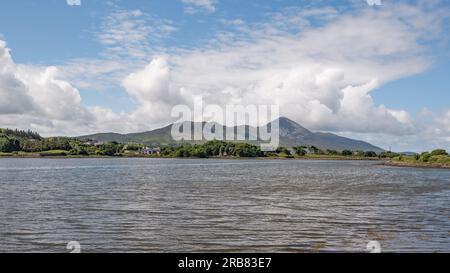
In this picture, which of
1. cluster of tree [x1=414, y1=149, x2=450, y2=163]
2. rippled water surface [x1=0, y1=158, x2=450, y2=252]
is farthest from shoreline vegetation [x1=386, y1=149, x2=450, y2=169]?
rippled water surface [x1=0, y1=158, x2=450, y2=252]

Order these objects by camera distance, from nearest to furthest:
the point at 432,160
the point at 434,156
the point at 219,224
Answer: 1. the point at 219,224
2. the point at 432,160
3. the point at 434,156

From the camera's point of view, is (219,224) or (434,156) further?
(434,156)

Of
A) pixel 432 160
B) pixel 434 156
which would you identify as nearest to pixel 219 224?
pixel 432 160

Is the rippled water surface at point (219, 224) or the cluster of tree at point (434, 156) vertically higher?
the cluster of tree at point (434, 156)

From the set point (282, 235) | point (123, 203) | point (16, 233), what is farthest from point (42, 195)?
point (282, 235)

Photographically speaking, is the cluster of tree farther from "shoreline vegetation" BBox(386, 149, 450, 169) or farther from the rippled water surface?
the rippled water surface

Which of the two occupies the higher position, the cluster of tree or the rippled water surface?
the cluster of tree

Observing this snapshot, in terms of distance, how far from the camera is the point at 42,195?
48.0m

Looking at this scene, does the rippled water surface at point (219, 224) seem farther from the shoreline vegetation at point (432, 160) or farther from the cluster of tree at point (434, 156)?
the cluster of tree at point (434, 156)

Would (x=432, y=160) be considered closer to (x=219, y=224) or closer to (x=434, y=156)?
(x=434, y=156)

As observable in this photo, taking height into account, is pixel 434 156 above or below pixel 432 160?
above

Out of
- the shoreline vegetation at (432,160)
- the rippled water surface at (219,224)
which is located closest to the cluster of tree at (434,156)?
the shoreline vegetation at (432,160)
